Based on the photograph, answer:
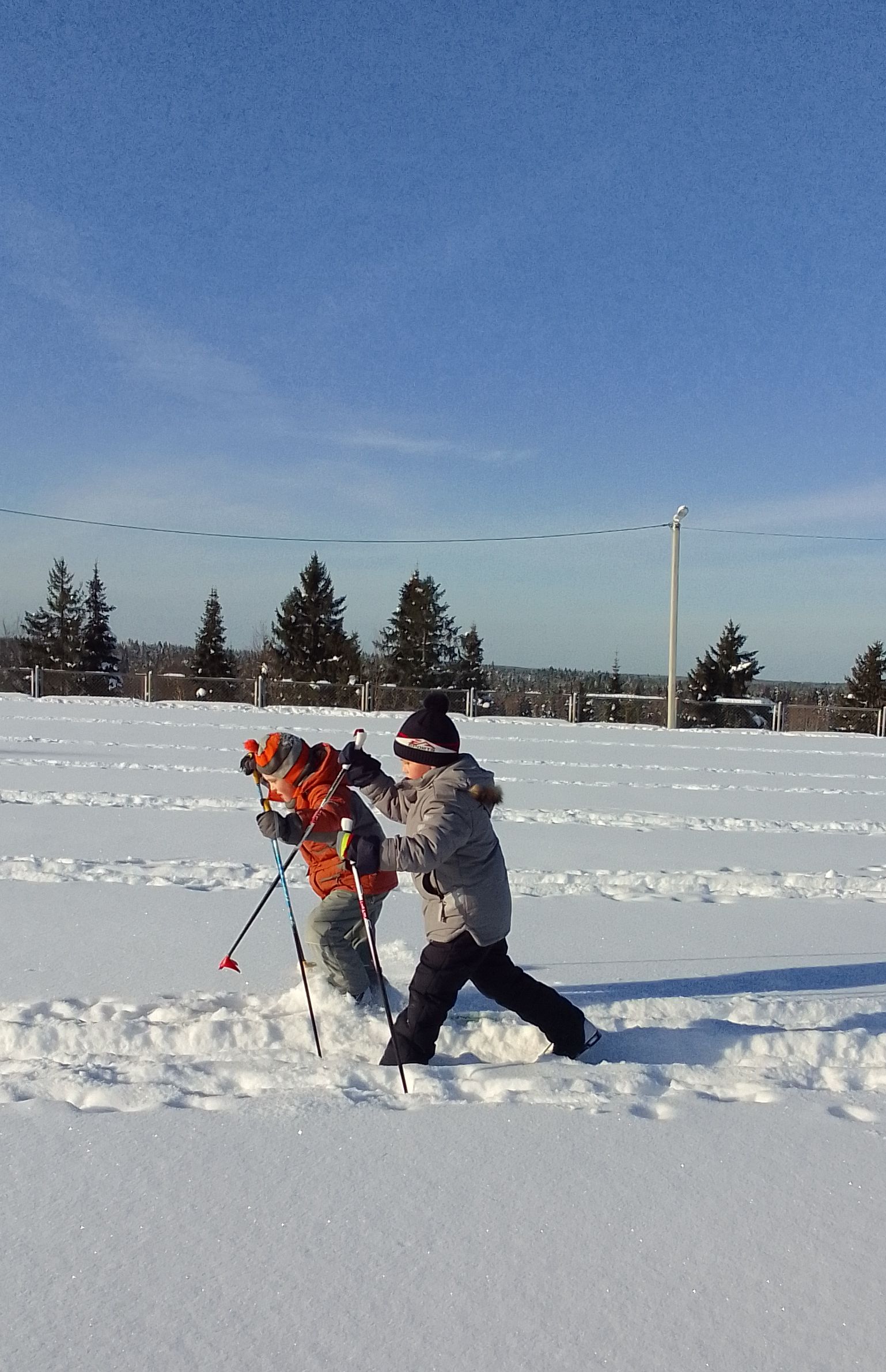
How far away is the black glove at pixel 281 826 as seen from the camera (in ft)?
12.4

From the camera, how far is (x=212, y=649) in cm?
4378

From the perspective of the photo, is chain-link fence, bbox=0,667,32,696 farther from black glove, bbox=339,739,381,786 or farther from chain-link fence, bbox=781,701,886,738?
black glove, bbox=339,739,381,786

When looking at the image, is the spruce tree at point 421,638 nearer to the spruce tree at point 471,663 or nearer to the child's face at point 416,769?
the spruce tree at point 471,663

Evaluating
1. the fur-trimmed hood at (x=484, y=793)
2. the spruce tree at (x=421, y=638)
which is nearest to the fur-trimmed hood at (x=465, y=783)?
the fur-trimmed hood at (x=484, y=793)

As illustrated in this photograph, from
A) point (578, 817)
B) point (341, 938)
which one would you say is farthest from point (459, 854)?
point (578, 817)

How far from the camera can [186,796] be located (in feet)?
32.4

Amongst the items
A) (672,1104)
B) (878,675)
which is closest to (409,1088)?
(672,1104)

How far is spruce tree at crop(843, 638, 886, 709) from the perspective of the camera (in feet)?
159

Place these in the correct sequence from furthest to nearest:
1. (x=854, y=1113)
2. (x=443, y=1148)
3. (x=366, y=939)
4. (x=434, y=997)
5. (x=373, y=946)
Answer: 1. (x=366, y=939)
2. (x=373, y=946)
3. (x=434, y=997)
4. (x=854, y=1113)
5. (x=443, y=1148)

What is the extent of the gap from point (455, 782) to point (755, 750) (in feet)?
53.3

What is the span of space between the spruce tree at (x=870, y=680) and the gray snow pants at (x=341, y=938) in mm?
49212

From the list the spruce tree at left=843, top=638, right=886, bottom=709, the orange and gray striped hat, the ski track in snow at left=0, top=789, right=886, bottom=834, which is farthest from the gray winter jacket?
the spruce tree at left=843, top=638, right=886, bottom=709

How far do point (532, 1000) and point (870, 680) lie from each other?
51256mm

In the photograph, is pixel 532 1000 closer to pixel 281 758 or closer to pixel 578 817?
pixel 281 758
